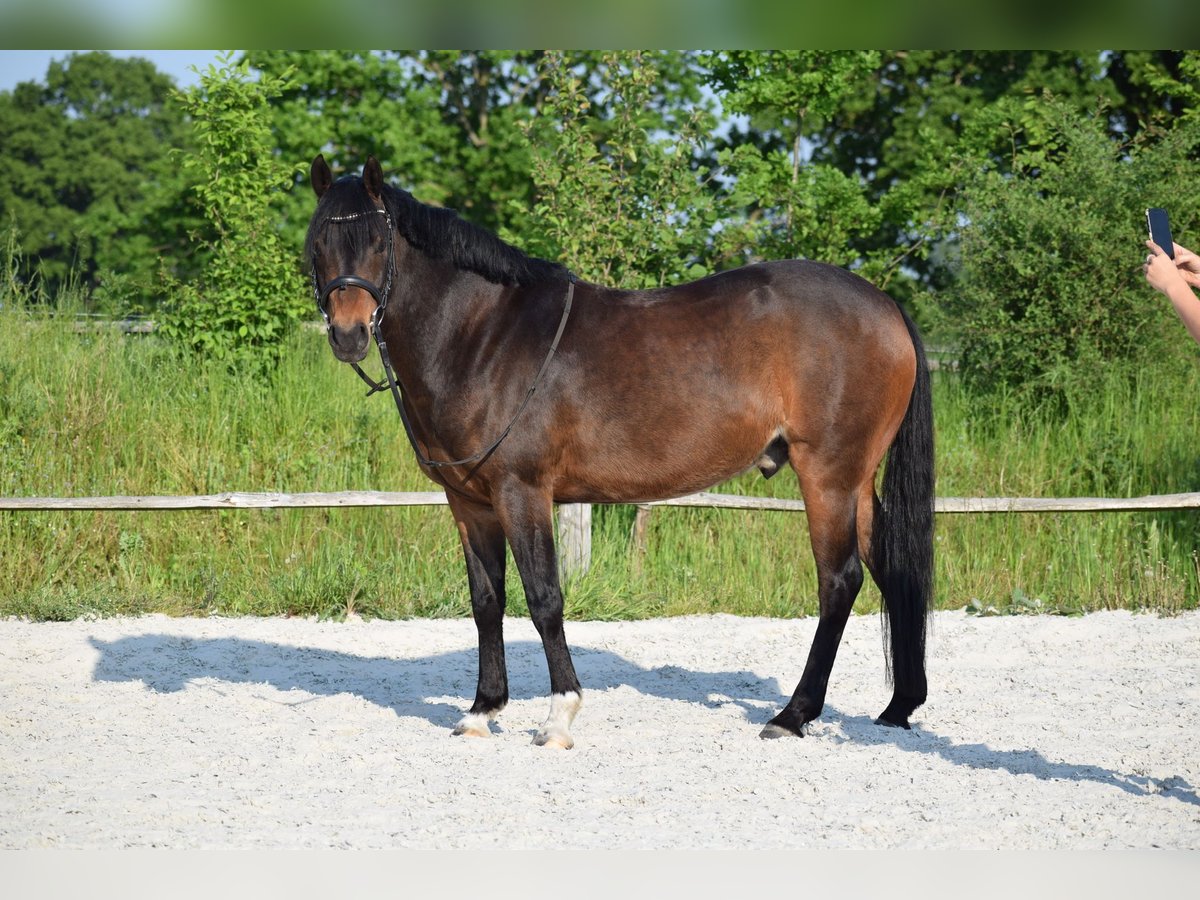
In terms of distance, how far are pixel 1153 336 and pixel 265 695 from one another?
25.2 feet

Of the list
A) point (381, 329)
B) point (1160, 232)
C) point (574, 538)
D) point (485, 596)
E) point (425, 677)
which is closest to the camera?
point (1160, 232)

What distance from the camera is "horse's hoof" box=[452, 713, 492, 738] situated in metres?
4.80

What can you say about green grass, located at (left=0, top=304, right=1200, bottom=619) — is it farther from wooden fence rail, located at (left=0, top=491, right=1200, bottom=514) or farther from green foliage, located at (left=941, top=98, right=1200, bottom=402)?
wooden fence rail, located at (left=0, top=491, right=1200, bottom=514)

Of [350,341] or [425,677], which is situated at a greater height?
[350,341]

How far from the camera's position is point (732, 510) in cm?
845

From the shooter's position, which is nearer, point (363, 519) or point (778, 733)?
point (778, 733)

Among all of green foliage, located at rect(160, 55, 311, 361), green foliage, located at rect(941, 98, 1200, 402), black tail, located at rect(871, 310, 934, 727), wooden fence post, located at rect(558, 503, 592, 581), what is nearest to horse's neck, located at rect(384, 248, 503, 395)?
black tail, located at rect(871, 310, 934, 727)

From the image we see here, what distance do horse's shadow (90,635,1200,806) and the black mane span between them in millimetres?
2006

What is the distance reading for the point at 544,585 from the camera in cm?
464

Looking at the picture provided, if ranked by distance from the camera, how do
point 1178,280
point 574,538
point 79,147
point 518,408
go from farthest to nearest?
point 79,147 < point 574,538 < point 518,408 < point 1178,280

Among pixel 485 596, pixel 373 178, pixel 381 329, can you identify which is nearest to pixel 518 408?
pixel 381 329

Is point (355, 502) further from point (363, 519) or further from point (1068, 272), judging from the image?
point (1068, 272)

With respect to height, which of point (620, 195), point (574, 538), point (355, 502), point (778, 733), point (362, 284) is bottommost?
point (778, 733)

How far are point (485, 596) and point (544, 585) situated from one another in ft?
1.38
